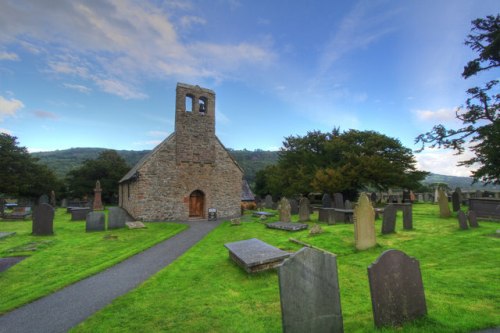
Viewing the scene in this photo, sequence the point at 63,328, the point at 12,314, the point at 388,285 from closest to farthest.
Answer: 1. the point at 388,285
2. the point at 63,328
3. the point at 12,314

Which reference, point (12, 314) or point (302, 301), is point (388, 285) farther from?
point (12, 314)

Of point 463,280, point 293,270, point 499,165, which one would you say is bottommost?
point 463,280

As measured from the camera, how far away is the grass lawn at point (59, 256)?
6391 mm

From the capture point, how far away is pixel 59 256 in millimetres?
9320

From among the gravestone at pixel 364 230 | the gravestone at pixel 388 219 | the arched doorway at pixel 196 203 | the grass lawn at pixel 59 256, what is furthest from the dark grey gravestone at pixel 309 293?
the arched doorway at pixel 196 203

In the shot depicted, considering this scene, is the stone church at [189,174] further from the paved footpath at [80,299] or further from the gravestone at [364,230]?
the gravestone at [364,230]

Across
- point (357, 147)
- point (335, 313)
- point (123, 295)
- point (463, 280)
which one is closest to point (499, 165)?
point (357, 147)

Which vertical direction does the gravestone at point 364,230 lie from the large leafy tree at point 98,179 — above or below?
below

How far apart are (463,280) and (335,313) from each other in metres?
3.94

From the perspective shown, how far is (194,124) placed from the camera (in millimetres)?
22297

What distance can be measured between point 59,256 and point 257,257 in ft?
23.3

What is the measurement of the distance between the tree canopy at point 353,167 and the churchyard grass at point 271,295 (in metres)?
15.7

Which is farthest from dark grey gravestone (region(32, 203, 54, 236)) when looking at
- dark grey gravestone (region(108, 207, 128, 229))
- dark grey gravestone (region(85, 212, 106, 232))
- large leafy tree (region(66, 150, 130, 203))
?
large leafy tree (region(66, 150, 130, 203))

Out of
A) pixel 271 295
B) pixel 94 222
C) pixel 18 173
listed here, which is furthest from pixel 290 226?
pixel 18 173
